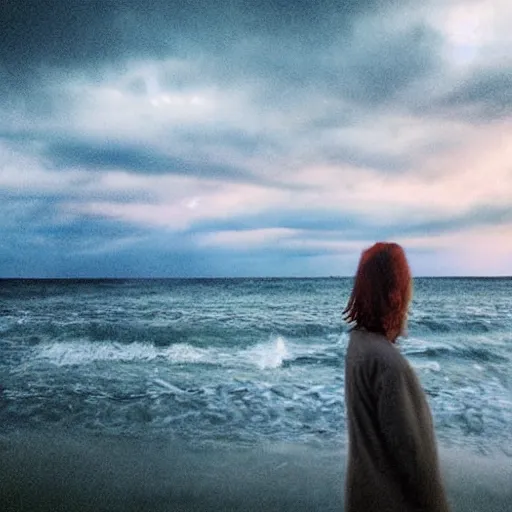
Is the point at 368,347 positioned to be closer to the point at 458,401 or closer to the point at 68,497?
the point at 68,497

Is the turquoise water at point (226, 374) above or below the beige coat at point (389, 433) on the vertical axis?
below

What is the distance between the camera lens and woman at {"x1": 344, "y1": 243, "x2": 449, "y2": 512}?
1936 millimetres

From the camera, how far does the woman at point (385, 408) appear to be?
76.2 inches

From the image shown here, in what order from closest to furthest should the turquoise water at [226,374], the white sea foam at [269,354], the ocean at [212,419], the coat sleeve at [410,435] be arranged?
the coat sleeve at [410,435] < the ocean at [212,419] < the turquoise water at [226,374] < the white sea foam at [269,354]

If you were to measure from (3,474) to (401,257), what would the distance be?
5.19 m

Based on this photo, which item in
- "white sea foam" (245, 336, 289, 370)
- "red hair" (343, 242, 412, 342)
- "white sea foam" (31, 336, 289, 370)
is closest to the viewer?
"red hair" (343, 242, 412, 342)

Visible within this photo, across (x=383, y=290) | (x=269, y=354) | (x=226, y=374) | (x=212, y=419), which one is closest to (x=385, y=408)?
(x=383, y=290)

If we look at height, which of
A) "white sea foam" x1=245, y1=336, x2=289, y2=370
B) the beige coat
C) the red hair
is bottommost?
"white sea foam" x1=245, y1=336, x2=289, y2=370

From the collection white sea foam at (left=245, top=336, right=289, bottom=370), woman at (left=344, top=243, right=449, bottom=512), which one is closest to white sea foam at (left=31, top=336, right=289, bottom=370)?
white sea foam at (left=245, top=336, right=289, bottom=370)

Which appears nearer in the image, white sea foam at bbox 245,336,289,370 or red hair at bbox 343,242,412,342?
red hair at bbox 343,242,412,342

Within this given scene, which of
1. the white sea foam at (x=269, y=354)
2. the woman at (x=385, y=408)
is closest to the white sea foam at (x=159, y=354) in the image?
the white sea foam at (x=269, y=354)

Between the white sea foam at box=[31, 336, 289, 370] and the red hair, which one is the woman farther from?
the white sea foam at box=[31, 336, 289, 370]

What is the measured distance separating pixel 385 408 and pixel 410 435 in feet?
0.39

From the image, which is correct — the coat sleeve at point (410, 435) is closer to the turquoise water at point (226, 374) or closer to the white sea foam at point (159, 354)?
the turquoise water at point (226, 374)
